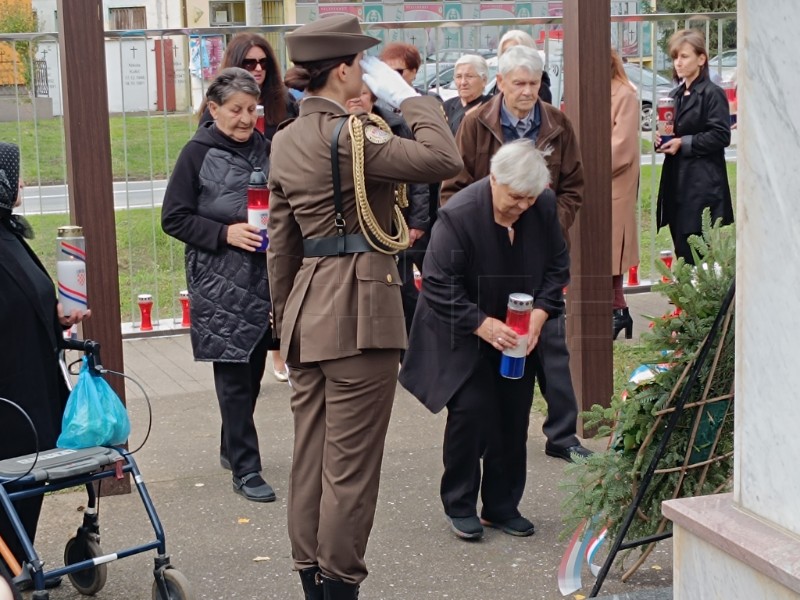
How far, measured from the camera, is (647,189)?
425 inches

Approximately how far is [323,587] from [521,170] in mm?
1726

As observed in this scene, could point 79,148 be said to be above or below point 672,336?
above

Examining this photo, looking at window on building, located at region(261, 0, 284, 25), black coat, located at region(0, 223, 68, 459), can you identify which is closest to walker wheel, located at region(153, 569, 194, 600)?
black coat, located at region(0, 223, 68, 459)

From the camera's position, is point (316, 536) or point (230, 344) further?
point (230, 344)

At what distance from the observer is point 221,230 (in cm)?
573

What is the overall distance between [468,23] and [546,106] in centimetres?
319

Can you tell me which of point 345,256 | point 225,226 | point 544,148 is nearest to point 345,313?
point 345,256

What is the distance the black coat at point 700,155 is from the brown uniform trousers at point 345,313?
15.4 feet

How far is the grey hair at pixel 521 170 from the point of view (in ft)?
16.3

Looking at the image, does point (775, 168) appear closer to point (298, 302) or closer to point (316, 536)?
point (298, 302)

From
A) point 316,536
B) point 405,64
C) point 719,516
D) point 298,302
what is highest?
point 405,64

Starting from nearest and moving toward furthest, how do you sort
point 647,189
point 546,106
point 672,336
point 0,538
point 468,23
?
point 0,538 → point 672,336 → point 546,106 → point 468,23 → point 647,189

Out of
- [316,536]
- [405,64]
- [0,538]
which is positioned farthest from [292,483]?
[405,64]

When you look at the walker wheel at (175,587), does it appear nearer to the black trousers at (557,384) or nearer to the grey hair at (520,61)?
the black trousers at (557,384)
